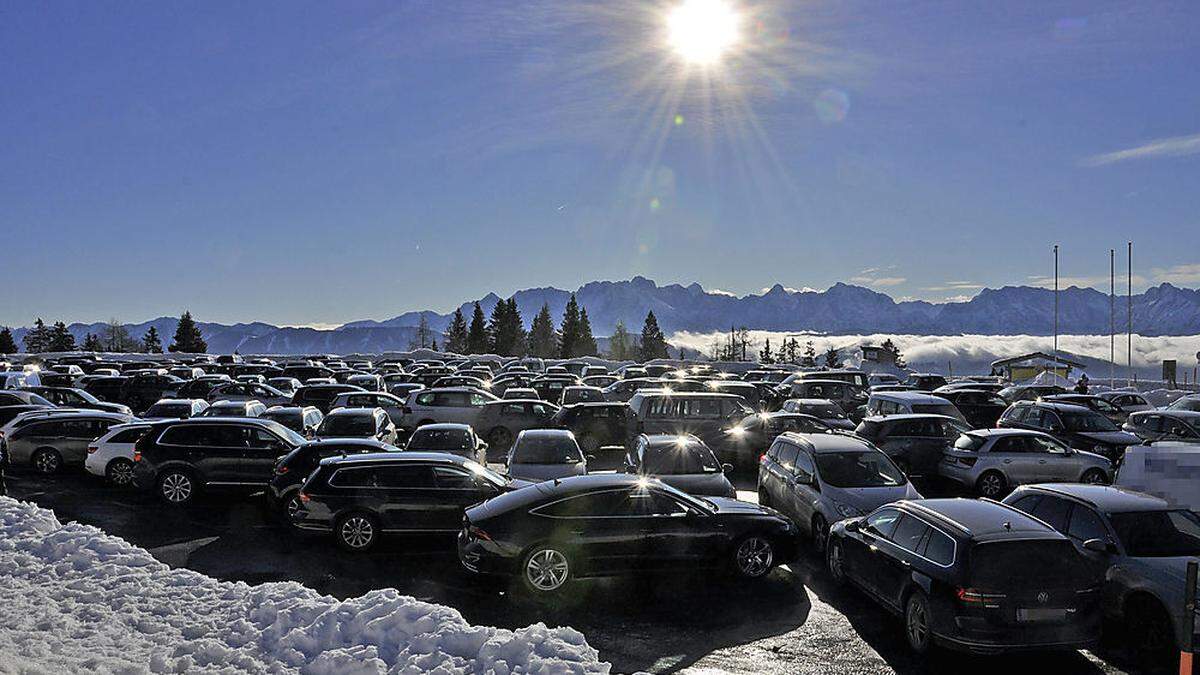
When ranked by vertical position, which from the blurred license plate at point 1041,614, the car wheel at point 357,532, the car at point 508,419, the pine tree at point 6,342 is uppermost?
the pine tree at point 6,342

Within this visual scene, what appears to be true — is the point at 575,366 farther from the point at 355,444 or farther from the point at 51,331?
the point at 51,331

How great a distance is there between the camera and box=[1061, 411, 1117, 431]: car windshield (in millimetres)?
20062

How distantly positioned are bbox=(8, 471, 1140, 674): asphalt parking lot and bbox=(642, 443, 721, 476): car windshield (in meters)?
2.49

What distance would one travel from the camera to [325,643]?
674 cm

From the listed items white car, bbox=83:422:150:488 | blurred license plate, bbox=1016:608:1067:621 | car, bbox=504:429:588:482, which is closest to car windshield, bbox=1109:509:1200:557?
blurred license plate, bbox=1016:608:1067:621

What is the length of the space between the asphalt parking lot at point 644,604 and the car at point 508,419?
9852 mm

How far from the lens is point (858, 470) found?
12281 millimetres

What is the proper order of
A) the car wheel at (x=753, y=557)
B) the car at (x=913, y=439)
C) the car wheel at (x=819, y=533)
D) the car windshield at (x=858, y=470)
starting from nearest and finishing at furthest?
the car wheel at (x=753, y=557)
the car wheel at (x=819, y=533)
the car windshield at (x=858, y=470)
the car at (x=913, y=439)

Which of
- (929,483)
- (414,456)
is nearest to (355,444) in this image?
(414,456)

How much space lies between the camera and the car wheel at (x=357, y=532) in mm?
11477

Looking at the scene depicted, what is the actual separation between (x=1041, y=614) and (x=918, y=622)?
114 cm

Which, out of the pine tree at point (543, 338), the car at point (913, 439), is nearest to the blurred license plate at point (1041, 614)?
the car at point (913, 439)

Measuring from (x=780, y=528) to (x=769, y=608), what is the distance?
4.79 feet

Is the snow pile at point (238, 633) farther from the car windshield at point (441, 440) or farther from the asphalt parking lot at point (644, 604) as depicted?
the car windshield at point (441, 440)
